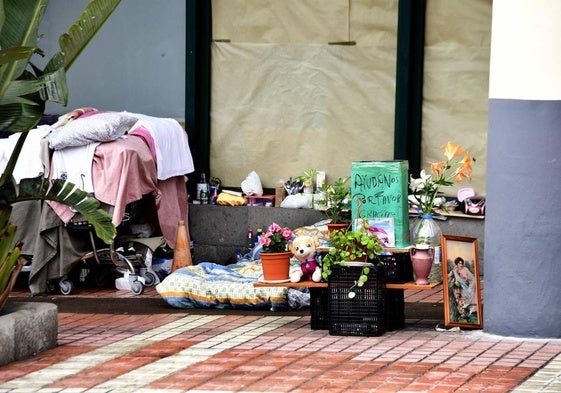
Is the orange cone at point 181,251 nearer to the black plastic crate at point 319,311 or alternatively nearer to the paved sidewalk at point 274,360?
the paved sidewalk at point 274,360

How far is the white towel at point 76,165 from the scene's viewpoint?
12227 millimetres

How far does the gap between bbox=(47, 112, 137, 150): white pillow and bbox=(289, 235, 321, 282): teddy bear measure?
291 cm

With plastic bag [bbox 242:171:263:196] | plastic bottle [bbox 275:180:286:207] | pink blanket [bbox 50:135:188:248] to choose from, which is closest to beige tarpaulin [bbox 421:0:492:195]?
plastic bottle [bbox 275:180:286:207]

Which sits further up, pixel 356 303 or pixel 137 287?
pixel 356 303

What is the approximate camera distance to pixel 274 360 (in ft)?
29.1

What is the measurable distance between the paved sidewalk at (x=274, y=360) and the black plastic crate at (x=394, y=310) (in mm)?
93

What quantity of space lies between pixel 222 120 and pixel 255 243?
1.56 m

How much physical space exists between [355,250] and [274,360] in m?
1.26

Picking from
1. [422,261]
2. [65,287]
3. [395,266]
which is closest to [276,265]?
[395,266]

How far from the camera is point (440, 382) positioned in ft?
26.7

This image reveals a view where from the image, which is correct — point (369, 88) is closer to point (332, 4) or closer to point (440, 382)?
point (332, 4)

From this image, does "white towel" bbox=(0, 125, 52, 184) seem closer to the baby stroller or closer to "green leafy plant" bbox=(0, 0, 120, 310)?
the baby stroller

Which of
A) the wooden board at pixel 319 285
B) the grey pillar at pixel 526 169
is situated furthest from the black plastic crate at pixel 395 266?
the grey pillar at pixel 526 169

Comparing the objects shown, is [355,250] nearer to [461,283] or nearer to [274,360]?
[461,283]
